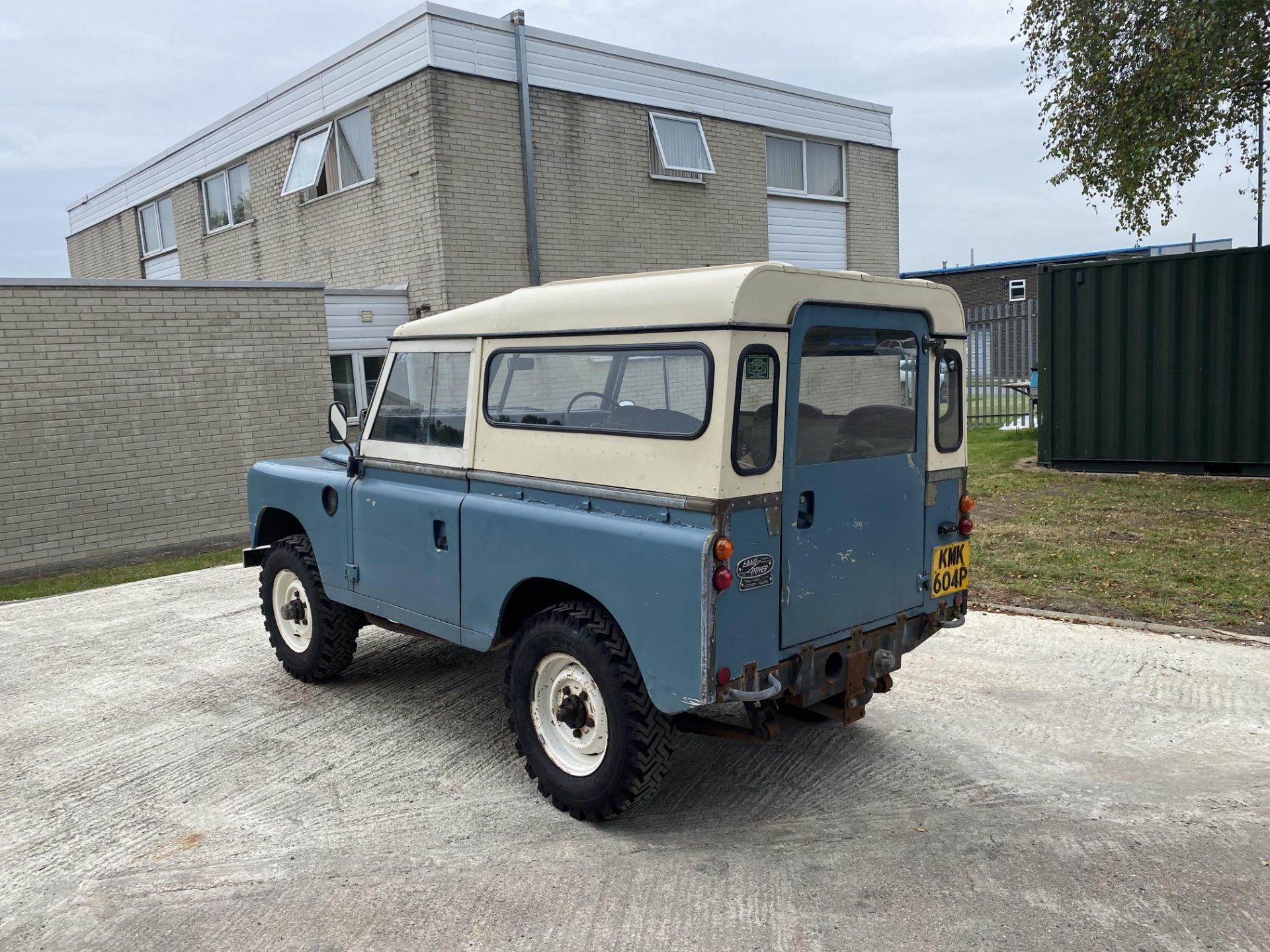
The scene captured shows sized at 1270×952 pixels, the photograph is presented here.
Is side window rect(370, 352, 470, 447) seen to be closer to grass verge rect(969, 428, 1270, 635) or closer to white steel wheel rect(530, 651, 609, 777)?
white steel wheel rect(530, 651, 609, 777)

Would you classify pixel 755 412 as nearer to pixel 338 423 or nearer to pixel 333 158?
pixel 338 423

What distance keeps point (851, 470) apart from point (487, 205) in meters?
9.81

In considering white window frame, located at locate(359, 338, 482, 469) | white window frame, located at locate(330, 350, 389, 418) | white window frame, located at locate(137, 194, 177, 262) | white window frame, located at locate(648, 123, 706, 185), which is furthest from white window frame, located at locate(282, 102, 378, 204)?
white window frame, located at locate(359, 338, 482, 469)

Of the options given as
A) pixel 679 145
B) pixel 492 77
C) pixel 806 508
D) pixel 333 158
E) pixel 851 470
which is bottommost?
pixel 806 508

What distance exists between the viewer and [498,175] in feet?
42.0

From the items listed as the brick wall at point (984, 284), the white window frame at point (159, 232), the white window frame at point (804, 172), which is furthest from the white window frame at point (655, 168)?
the brick wall at point (984, 284)

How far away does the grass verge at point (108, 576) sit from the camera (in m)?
8.76

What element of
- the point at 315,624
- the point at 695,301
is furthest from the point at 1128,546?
the point at 315,624

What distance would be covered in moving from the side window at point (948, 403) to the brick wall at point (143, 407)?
8751 mm

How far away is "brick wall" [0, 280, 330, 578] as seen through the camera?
31.7 feet

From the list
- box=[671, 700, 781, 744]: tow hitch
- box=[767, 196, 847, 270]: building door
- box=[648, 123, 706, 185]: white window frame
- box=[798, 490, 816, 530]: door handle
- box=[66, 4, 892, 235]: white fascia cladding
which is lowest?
box=[671, 700, 781, 744]: tow hitch

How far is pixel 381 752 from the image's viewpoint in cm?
477

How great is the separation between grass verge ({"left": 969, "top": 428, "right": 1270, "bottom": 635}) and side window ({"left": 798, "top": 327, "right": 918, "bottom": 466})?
3261 millimetres

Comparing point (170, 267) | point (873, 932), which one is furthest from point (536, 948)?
point (170, 267)
